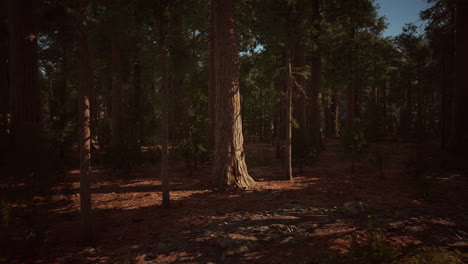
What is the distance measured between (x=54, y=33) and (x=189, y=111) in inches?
329

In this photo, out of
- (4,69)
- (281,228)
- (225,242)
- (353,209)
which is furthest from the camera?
(4,69)

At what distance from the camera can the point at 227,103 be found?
26.8 ft

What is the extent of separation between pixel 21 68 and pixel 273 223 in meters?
10.2

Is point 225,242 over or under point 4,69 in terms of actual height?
under

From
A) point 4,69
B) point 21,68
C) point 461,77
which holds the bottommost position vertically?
point 461,77

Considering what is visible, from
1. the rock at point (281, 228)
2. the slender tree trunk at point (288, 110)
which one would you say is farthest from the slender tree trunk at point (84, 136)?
the slender tree trunk at point (288, 110)

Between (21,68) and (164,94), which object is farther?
(21,68)

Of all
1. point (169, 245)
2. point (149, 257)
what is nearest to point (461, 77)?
point (169, 245)

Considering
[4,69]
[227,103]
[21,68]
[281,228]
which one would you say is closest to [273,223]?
[281,228]

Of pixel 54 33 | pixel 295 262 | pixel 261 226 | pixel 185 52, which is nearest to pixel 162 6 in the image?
pixel 185 52

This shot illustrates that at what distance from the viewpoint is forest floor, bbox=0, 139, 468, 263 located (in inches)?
161

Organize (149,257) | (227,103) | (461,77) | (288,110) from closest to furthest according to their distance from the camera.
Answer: (149,257) < (227,103) < (288,110) < (461,77)

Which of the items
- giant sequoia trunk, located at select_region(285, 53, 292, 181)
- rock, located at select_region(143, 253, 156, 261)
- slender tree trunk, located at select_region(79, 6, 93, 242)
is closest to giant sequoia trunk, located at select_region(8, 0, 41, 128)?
slender tree trunk, located at select_region(79, 6, 93, 242)

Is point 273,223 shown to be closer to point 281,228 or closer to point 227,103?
point 281,228
